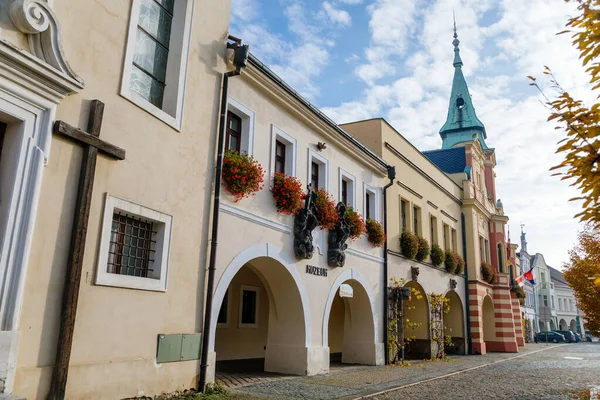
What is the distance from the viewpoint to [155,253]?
792 centimetres

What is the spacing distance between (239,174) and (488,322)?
23195 mm

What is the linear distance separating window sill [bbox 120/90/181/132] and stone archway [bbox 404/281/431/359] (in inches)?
521

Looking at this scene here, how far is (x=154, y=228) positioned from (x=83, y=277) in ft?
5.32

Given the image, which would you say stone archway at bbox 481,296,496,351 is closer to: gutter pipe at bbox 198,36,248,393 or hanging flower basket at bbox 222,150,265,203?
hanging flower basket at bbox 222,150,265,203

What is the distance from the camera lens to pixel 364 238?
1564cm

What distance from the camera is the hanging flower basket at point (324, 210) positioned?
1283cm

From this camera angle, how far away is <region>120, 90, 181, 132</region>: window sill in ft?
24.4

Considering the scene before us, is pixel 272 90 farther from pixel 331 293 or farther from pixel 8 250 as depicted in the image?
pixel 8 250

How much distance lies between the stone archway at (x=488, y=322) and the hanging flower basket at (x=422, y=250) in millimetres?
10218

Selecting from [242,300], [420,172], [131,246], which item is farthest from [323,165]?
[420,172]

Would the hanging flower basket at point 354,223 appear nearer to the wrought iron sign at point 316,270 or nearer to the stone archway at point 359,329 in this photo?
the stone archway at point 359,329

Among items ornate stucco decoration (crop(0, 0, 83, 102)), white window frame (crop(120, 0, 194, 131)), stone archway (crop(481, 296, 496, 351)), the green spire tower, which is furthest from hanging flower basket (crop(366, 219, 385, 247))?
the green spire tower

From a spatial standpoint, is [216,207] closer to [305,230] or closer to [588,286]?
[305,230]

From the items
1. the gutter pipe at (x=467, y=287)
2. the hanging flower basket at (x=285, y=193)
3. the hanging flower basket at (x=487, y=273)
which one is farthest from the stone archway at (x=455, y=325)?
the hanging flower basket at (x=285, y=193)
